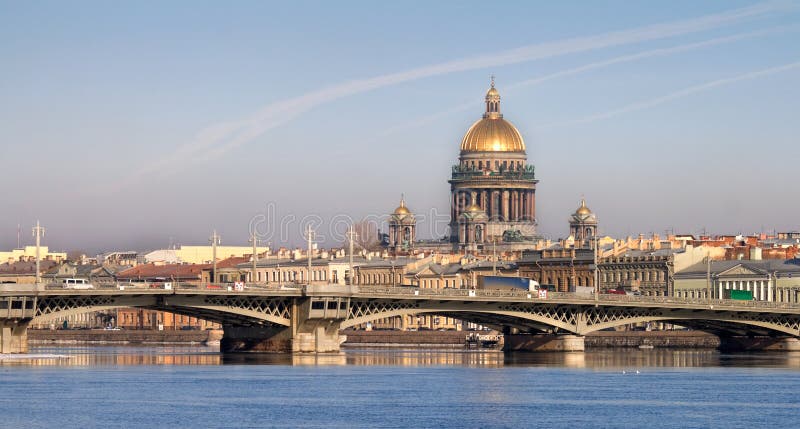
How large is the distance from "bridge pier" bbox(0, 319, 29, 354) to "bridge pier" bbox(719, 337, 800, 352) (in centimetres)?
4324

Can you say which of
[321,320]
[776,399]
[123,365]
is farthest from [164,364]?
[776,399]

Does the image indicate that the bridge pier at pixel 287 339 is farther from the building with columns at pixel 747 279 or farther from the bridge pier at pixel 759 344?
the building with columns at pixel 747 279

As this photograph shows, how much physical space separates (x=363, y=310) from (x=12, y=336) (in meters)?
18.5

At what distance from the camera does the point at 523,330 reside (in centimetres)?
12719

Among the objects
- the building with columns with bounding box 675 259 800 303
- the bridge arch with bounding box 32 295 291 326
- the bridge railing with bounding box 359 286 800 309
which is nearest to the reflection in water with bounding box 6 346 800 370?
the bridge arch with bounding box 32 295 291 326

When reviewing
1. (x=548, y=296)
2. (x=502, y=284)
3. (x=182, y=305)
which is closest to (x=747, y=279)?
(x=502, y=284)

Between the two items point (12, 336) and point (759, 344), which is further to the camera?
point (759, 344)

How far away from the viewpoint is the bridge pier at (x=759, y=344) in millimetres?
126669

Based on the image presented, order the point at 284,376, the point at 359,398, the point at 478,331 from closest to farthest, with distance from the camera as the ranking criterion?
the point at 359,398 < the point at 284,376 < the point at 478,331

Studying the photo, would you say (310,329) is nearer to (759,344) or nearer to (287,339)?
(287,339)

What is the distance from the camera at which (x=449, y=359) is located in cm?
12038

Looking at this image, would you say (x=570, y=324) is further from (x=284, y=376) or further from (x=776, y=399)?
(x=776, y=399)

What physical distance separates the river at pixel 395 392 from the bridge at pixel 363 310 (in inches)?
86.6

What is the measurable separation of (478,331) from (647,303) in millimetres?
43254
